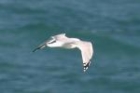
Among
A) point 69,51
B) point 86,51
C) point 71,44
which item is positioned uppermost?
point 69,51

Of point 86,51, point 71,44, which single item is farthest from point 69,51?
point 86,51

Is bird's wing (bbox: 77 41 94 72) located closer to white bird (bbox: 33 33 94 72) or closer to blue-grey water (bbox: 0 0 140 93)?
white bird (bbox: 33 33 94 72)

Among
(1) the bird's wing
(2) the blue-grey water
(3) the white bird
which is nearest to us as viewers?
(1) the bird's wing

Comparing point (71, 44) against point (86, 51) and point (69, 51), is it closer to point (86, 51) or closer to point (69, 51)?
point (86, 51)

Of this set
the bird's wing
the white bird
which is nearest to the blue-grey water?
the white bird

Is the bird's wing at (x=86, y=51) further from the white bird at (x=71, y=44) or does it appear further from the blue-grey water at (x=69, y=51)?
the blue-grey water at (x=69, y=51)

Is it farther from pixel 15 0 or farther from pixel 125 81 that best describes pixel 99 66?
pixel 15 0

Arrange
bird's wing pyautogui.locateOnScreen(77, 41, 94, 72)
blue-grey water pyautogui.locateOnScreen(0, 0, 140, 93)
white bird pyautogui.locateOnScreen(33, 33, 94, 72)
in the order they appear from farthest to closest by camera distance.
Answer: blue-grey water pyautogui.locateOnScreen(0, 0, 140, 93), white bird pyautogui.locateOnScreen(33, 33, 94, 72), bird's wing pyautogui.locateOnScreen(77, 41, 94, 72)

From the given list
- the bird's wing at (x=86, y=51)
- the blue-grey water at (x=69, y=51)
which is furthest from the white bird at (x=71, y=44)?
the blue-grey water at (x=69, y=51)
